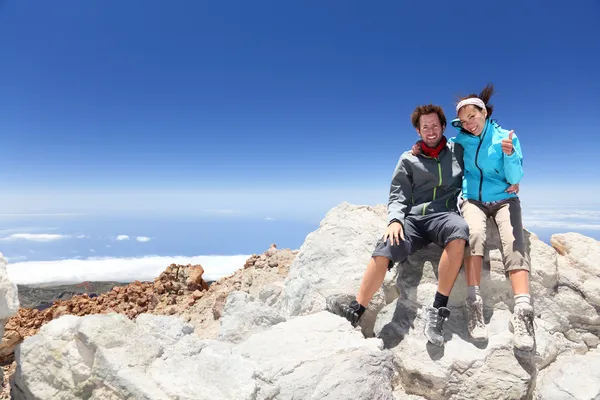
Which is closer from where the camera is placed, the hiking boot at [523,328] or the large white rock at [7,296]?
the large white rock at [7,296]

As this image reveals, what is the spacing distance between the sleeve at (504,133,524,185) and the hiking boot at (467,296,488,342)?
187cm

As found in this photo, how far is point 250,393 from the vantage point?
13.2 ft

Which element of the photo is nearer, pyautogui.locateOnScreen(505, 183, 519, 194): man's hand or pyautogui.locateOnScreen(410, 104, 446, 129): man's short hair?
pyautogui.locateOnScreen(505, 183, 519, 194): man's hand

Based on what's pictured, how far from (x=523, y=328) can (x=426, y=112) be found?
3.37 meters

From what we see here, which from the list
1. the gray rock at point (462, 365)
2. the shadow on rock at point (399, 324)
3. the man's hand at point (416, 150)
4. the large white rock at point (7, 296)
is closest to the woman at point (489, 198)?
the gray rock at point (462, 365)

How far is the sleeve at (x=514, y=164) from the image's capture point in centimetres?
553

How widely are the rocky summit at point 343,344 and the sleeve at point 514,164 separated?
966 millimetres

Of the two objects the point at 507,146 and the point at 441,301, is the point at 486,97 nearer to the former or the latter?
the point at 507,146

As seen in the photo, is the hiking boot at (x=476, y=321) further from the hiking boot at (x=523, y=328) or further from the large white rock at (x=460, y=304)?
the hiking boot at (x=523, y=328)

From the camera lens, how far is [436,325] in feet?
16.9

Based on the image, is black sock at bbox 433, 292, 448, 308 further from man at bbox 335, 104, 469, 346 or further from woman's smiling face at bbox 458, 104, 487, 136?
woman's smiling face at bbox 458, 104, 487, 136

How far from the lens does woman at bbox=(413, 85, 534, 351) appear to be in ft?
17.3

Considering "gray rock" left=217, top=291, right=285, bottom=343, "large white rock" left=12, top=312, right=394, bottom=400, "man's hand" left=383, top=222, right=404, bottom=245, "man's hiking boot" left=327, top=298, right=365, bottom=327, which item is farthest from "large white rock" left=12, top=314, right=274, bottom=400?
"man's hand" left=383, top=222, right=404, bottom=245

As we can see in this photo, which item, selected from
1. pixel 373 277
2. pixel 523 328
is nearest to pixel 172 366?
pixel 373 277
